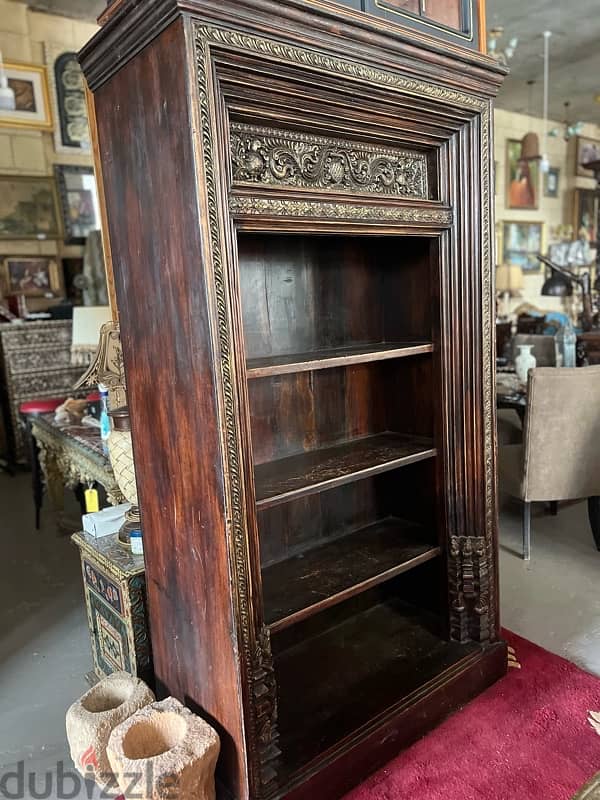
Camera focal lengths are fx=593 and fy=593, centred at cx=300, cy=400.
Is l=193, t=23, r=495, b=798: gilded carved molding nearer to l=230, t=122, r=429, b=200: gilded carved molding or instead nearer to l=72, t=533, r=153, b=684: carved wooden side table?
l=230, t=122, r=429, b=200: gilded carved molding

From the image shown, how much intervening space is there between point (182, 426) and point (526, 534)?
2241mm

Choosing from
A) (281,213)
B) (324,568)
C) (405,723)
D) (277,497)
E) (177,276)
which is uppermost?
(281,213)

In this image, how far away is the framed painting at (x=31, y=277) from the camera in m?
5.50

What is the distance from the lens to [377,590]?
8.11ft

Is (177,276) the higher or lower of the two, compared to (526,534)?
higher

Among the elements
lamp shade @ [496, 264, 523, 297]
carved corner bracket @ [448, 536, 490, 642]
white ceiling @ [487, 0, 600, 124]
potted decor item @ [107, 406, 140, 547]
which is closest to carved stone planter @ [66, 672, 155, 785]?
potted decor item @ [107, 406, 140, 547]

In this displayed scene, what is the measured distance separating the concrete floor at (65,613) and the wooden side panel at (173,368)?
2.22ft

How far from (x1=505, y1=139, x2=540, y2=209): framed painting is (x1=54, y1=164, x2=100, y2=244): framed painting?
5998mm

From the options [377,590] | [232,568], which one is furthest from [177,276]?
[377,590]

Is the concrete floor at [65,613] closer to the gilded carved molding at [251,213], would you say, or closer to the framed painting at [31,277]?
the gilded carved molding at [251,213]

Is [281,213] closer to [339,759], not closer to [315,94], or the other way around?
[315,94]

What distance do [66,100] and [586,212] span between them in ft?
27.2

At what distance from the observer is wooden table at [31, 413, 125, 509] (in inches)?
104

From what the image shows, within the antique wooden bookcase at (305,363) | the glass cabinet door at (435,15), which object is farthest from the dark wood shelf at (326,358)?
the glass cabinet door at (435,15)
